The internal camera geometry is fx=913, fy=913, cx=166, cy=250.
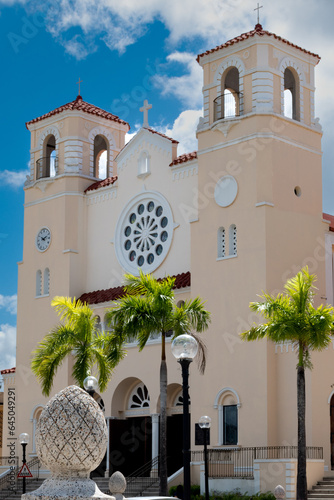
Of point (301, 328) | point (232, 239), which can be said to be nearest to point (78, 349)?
point (301, 328)

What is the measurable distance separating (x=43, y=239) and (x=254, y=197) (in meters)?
13.1

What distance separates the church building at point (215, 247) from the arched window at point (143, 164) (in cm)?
5

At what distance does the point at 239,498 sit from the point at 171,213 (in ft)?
42.7

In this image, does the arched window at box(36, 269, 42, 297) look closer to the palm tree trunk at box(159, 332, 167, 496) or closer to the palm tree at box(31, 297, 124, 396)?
the palm tree at box(31, 297, 124, 396)

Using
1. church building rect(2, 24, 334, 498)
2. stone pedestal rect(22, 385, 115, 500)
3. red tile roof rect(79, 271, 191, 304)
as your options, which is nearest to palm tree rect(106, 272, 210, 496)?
church building rect(2, 24, 334, 498)

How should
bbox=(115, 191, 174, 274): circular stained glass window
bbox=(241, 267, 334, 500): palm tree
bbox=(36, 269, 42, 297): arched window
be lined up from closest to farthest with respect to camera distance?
bbox=(241, 267, 334, 500): palm tree, bbox=(115, 191, 174, 274): circular stained glass window, bbox=(36, 269, 42, 297): arched window

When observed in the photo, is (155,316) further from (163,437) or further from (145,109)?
Answer: (145,109)

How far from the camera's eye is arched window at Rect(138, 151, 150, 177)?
1519 inches

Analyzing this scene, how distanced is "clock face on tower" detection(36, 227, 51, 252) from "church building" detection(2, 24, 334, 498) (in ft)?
0.31

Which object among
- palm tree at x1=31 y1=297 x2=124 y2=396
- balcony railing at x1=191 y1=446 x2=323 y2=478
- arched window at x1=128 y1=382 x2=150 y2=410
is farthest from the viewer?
arched window at x1=128 y1=382 x2=150 y2=410

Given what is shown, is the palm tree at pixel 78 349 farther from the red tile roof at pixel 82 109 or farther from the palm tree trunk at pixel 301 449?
the red tile roof at pixel 82 109

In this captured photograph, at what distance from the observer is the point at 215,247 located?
33688 mm

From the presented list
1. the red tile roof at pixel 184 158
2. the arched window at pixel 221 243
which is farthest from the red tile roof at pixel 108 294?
the red tile roof at pixel 184 158

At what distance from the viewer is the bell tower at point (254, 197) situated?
104ft
